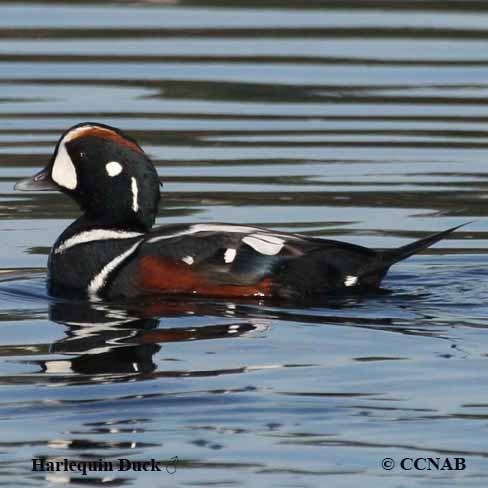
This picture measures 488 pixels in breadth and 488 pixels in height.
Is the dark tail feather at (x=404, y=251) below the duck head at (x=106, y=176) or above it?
below

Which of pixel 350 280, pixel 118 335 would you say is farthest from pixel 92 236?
pixel 350 280

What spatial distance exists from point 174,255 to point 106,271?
551mm

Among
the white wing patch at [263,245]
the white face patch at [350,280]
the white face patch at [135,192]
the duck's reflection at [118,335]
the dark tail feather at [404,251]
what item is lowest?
the duck's reflection at [118,335]

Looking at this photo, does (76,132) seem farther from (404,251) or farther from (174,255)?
(404,251)

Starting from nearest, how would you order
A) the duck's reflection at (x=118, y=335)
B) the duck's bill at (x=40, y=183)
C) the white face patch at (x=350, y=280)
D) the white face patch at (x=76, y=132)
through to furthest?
1. the duck's reflection at (x=118, y=335)
2. the white face patch at (x=350, y=280)
3. the white face patch at (x=76, y=132)
4. the duck's bill at (x=40, y=183)

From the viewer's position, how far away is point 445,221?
13.2m

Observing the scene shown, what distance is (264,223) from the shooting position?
13.2m

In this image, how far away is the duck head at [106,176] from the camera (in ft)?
37.8

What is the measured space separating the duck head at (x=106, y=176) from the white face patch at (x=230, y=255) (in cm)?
83

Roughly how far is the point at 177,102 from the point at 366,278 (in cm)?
628

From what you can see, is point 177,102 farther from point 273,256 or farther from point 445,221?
point 273,256

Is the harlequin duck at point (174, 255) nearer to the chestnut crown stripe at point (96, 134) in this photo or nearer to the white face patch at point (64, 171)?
the chestnut crown stripe at point (96, 134)

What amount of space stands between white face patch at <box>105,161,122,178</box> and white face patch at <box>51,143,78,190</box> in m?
0.26

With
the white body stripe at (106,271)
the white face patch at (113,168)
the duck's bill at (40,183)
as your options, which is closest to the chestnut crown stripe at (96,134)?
the white face patch at (113,168)
